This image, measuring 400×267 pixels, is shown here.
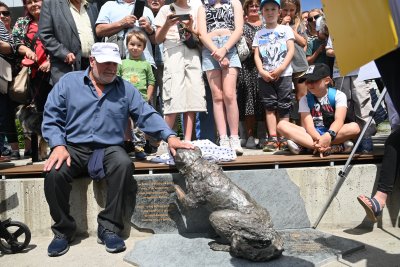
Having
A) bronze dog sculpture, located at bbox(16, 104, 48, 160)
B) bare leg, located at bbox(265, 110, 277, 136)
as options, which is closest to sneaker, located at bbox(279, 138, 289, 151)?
bare leg, located at bbox(265, 110, 277, 136)

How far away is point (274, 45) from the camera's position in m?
5.48

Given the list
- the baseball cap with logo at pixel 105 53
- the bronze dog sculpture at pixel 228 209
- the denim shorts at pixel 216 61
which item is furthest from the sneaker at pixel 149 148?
the baseball cap with logo at pixel 105 53

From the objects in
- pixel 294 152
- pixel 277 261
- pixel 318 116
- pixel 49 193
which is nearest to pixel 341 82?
pixel 318 116

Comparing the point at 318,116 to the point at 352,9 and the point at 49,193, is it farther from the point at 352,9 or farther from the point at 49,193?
the point at 49,193

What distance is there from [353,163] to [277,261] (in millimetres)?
1515

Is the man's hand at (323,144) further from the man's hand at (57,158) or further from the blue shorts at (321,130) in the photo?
the man's hand at (57,158)

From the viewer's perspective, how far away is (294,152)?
15.8ft

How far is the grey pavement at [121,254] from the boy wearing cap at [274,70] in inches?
62.2

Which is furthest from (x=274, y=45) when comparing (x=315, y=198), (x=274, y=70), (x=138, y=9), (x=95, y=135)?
(x=95, y=135)

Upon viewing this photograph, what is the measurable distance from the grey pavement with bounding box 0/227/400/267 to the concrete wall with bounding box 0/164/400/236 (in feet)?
0.36

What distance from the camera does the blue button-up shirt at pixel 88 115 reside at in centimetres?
420

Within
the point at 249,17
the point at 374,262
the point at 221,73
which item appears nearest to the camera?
the point at 374,262

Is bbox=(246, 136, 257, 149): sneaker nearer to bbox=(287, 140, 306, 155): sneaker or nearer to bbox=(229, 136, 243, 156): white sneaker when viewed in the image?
bbox=(229, 136, 243, 156): white sneaker

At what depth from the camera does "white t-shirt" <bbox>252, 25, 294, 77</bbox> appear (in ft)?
17.9
